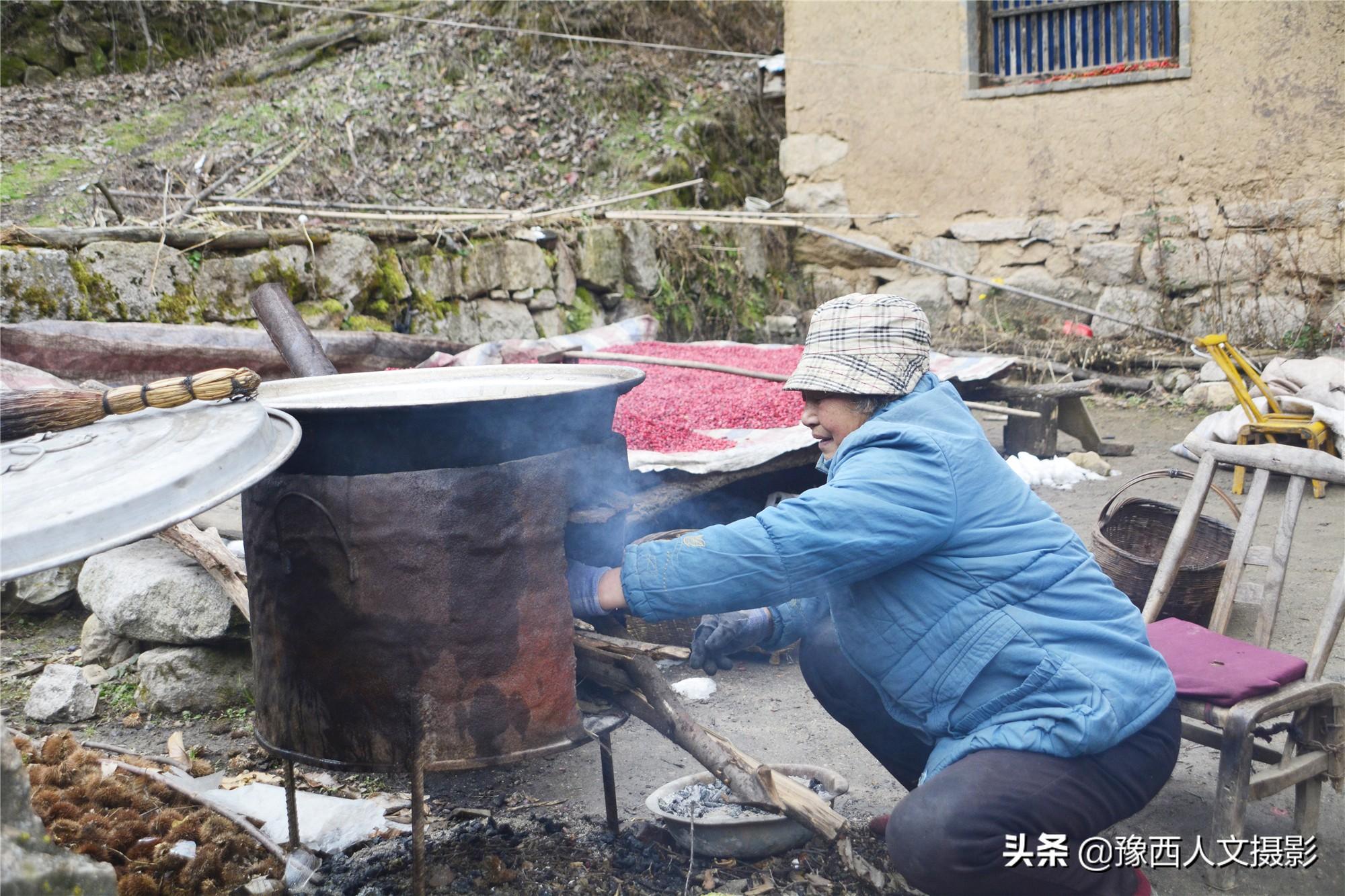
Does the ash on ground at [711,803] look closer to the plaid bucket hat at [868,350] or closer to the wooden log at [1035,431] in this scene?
the plaid bucket hat at [868,350]

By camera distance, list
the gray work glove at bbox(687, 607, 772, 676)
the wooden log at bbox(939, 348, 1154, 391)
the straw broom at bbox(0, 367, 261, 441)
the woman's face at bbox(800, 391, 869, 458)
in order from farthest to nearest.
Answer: the wooden log at bbox(939, 348, 1154, 391)
the gray work glove at bbox(687, 607, 772, 676)
the woman's face at bbox(800, 391, 869, 458)
the straw broom at bbox(0, 367, 261, 441)

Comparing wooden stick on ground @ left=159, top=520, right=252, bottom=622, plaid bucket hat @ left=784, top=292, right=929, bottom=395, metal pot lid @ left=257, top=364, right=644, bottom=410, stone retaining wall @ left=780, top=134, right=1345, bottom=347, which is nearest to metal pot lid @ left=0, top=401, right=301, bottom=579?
metal pot lid @ left=257, top=364, right=644, bottom=410

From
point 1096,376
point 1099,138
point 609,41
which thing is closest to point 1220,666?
point 1096,376

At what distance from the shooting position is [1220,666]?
8.93 feet

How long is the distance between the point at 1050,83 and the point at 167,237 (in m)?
7.17

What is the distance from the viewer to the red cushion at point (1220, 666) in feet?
8.50

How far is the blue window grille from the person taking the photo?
8.69 meters

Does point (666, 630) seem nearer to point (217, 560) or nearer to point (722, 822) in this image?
point (722, 822)

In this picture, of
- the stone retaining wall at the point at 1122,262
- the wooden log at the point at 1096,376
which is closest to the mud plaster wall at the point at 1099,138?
the stone retaining wall at the point at 1122,262

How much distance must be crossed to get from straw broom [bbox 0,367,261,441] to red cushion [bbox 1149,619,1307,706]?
91.2 inches

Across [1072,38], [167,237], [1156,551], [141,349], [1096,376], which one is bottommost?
[1156,551]

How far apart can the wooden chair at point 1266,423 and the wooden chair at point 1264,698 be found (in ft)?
9.08

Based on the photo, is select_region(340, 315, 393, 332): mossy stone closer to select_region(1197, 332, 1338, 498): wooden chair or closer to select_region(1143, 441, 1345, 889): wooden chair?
select_region(1197, 332, 1338, 498): wooden chair

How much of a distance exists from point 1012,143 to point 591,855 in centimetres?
815
